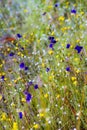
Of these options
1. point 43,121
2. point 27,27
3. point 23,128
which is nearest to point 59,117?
point 43,121

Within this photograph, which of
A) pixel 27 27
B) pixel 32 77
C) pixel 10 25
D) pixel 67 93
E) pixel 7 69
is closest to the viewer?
pixel 67 93

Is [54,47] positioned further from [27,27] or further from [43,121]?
[27,27]

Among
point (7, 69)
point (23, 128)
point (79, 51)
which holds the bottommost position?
point (23, 128)

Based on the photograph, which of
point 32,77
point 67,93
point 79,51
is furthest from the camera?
point 32,77

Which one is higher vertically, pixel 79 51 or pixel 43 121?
pixel 79 51

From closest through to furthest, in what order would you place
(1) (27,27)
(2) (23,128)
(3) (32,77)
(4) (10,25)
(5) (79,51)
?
(2) (23,128)
(5) (79,51)
(3) (32,77)
(1) (27,27)
(4) (10,25)

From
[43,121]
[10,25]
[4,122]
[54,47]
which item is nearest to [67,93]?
[43,121]

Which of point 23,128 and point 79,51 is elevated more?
point 79,51

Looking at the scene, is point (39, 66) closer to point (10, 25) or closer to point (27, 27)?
point (27, 27)

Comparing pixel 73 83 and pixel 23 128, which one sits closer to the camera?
A: pixel 23 128
